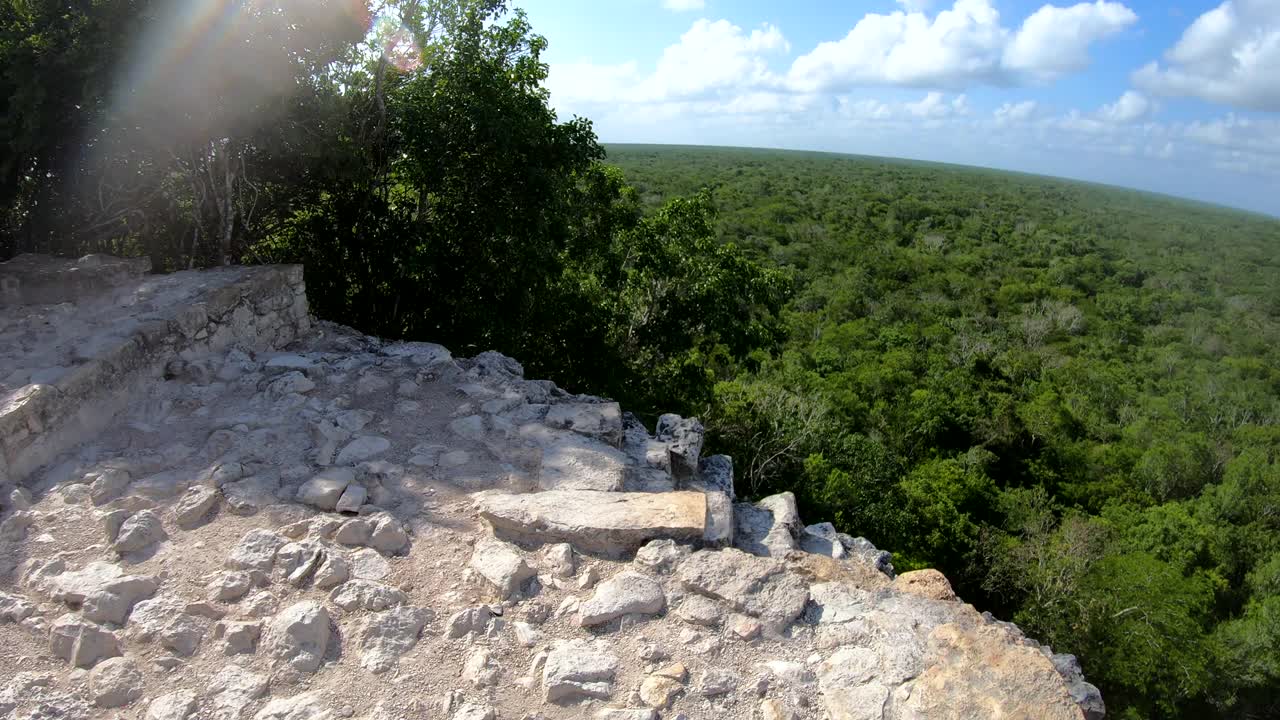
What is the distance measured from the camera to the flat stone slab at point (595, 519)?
10.9 ft

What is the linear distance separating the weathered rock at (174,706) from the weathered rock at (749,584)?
1793 millimetres

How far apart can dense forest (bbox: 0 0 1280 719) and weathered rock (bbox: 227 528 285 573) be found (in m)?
3.67

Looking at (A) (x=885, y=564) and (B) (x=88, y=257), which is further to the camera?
(B) (x=88, y=257)

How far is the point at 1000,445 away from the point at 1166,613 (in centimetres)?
778

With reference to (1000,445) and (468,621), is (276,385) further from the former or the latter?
(1000,445)

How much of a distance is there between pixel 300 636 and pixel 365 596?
28cm

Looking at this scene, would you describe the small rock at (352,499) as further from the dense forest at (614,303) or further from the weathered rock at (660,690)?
the dense forest at (614,303)

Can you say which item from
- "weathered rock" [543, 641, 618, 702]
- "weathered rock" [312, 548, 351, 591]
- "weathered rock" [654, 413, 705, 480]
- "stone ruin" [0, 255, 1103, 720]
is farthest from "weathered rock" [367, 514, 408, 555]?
"weathered rock" [654, 413, 705, 480]

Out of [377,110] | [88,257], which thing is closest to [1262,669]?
[377,110]

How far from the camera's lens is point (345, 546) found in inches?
125

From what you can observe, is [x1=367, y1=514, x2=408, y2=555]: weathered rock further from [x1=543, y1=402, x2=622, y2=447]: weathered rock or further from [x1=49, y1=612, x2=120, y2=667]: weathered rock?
[x1=543, y1=402, x2=622, y2=447]: weathered rock

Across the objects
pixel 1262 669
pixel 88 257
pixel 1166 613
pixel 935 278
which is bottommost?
pixel 1262 669

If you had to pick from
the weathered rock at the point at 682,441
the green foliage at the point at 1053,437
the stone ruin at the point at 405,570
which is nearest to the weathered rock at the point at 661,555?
the stone ruin at the point at 405,570

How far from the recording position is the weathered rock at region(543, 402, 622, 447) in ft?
14.2
